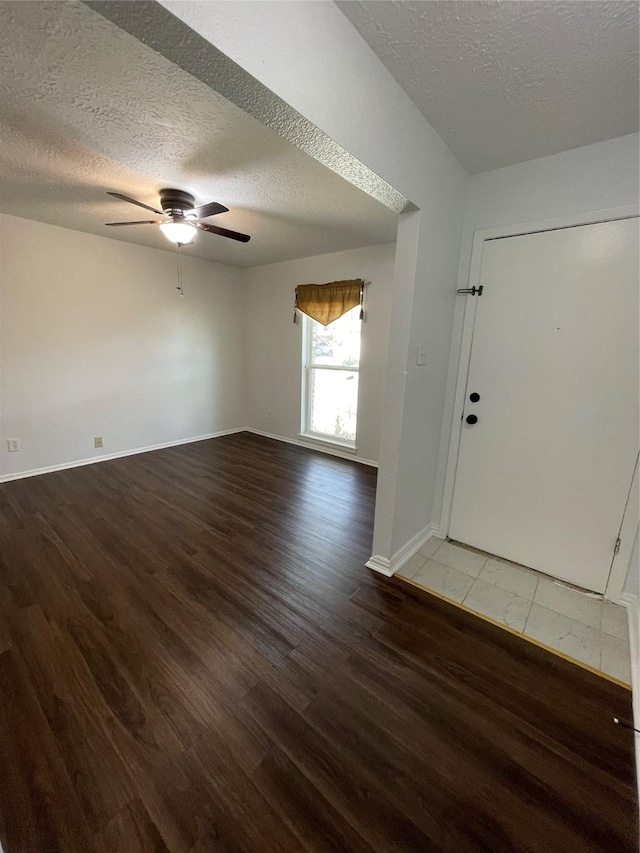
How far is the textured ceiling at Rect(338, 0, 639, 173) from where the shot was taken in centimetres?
108

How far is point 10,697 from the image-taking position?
132 centimetres

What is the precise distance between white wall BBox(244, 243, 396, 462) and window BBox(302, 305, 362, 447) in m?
0.13

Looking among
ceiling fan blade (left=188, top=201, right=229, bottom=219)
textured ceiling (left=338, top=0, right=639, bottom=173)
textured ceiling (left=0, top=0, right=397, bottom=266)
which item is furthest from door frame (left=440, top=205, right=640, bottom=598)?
ceiling fan blade (left=188, top=201, right=229, bottom=219)

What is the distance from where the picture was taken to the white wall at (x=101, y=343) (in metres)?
3.18

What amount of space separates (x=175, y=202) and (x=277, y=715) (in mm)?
3037

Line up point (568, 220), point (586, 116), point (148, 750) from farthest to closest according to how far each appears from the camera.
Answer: point (568, 220) < point (586, 116) < point (148, 750)

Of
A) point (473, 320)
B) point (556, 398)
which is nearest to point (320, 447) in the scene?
point (473, 320)

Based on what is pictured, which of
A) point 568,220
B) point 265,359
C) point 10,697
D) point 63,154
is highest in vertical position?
point 63,154

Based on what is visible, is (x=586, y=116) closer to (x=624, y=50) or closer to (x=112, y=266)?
(x=624, y=50)

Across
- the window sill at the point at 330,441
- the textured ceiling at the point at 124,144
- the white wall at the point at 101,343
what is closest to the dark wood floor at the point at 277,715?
the white wall at the point at 101,343

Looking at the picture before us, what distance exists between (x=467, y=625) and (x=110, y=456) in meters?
3.99

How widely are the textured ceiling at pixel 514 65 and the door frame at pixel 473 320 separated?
345 mm

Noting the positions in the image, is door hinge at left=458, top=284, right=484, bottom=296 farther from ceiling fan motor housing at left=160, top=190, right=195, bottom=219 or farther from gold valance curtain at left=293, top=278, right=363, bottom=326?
ceiling fan motor housing at left=160, top=190, right=195, bottom=219

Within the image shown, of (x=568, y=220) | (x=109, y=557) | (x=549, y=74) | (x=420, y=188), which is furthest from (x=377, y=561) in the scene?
(x=549, y=74)
